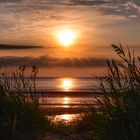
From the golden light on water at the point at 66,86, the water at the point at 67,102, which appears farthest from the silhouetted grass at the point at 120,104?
the golden light on water at the point at 66,86

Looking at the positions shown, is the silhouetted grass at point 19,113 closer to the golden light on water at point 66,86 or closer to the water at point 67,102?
the water at point 67,102

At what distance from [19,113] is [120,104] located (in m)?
2.06

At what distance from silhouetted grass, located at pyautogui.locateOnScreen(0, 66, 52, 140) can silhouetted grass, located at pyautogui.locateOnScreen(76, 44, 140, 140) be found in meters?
1.24

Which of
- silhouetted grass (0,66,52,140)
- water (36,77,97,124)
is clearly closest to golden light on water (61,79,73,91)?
water (36,77,97,124)

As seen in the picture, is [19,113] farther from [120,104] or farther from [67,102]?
[67,102]

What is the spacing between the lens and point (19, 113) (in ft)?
27.5

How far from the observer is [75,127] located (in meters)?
11.6

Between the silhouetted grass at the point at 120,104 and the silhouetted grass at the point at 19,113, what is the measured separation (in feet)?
4.08

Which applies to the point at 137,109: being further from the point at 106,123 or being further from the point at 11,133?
the point at 11,133

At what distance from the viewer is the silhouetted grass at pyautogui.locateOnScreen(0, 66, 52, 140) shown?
7703 millimetres

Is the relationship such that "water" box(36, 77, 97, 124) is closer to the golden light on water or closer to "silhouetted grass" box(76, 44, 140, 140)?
"silhouetted grass" box(76, 44, 140, 140)

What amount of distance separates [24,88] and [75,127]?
2.69 meters

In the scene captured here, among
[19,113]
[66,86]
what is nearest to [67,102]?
[19,113]

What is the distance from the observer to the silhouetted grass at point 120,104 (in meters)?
6.85
